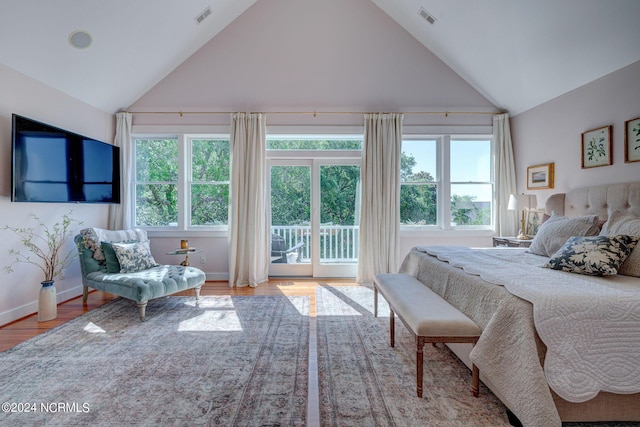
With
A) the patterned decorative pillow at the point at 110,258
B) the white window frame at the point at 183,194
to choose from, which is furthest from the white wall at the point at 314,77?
the patterned decorative pillow at the point at 110,258

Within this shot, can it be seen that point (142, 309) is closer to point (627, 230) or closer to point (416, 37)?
point (627, 230)

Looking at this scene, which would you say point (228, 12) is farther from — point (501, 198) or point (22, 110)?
point (501, 198)

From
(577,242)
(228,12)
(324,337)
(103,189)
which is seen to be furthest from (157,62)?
(577,242)

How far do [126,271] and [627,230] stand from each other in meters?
4.55

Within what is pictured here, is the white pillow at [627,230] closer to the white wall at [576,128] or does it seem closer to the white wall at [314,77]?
the white wall at [576,128]

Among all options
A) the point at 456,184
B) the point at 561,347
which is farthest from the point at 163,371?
the point at 456,184

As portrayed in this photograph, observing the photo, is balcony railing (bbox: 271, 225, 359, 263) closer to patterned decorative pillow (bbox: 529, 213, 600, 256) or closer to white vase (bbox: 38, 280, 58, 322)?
patterned decorative pillow (bbox: 529, 213, 600, 256)

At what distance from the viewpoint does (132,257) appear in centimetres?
328

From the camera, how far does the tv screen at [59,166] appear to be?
286cm

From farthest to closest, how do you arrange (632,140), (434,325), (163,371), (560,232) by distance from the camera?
1. (632,140)
2. (560,232)
3. (163,371)
4. (434,325)

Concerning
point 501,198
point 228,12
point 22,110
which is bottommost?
point 501,198

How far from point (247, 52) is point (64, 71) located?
2205 mm

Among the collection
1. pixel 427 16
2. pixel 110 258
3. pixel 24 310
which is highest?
pixel 427 16

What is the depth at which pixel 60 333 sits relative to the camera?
262 cm
